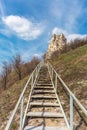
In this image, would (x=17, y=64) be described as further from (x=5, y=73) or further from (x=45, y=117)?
(x=45, y=117)

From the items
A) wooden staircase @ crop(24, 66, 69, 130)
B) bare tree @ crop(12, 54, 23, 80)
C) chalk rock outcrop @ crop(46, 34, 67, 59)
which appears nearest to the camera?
wooden staircase @ crop(24, 66, 69, 130)

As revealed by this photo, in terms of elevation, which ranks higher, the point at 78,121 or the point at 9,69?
the point at 9,69

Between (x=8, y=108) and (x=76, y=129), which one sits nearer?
(x=76, y=129)

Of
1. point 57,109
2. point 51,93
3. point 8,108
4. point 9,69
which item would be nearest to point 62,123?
point 57,109

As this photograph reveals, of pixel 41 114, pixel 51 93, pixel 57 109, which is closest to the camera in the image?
pixel 41 114

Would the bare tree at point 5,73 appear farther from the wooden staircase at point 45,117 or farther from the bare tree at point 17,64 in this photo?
the wooden staircase at point 45,117

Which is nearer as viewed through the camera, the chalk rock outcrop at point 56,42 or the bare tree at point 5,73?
the bare tree at point 5,73

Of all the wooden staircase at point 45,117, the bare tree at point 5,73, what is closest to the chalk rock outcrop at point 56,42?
the bare tree at point 5,73

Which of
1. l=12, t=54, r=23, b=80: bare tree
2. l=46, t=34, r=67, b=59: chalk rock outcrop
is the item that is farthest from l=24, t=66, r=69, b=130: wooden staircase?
l=46, t=34, r=67, b=59: chalk rock outcrop

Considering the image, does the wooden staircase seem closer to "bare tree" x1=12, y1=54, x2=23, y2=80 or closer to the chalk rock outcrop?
"bare tree" x1=12, y1=54, x2=23, y2=80

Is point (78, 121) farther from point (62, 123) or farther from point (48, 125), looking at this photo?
point (48, 125)

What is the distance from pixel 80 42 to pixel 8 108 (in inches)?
1287

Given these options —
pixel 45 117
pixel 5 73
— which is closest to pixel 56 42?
pixel 5 73

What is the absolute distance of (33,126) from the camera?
688 cm
